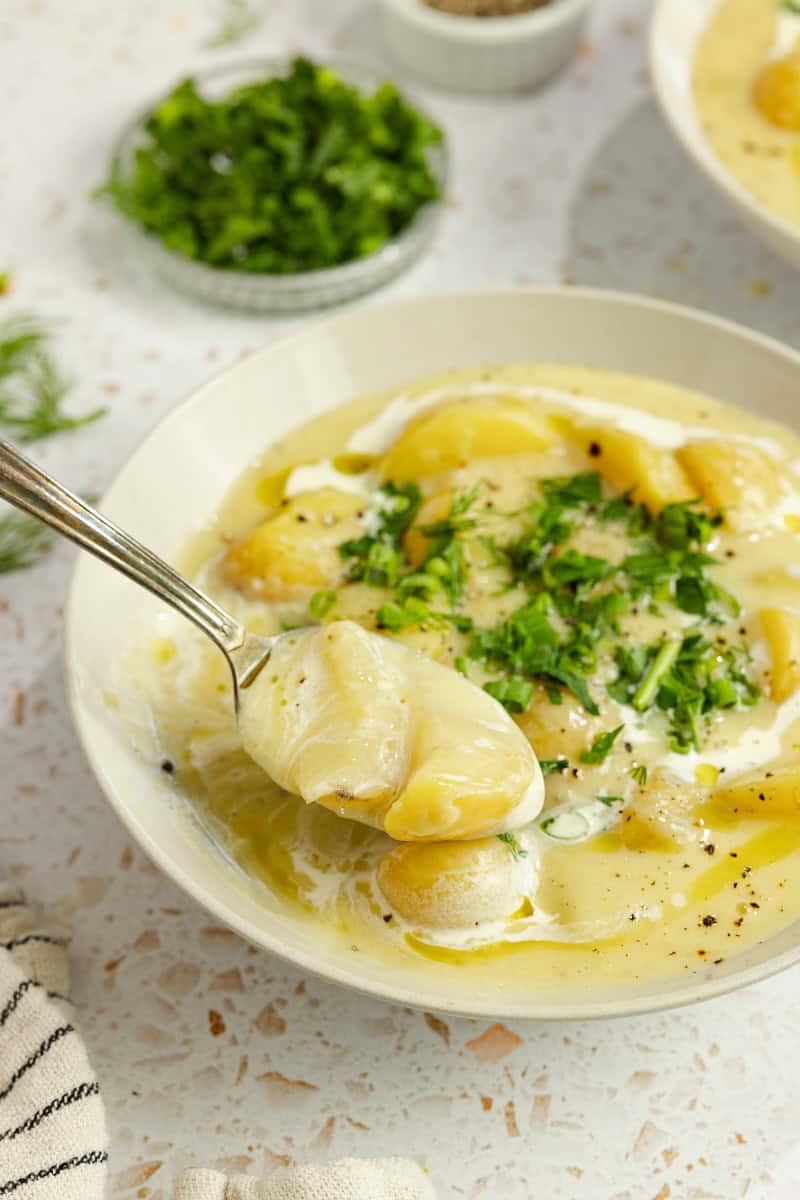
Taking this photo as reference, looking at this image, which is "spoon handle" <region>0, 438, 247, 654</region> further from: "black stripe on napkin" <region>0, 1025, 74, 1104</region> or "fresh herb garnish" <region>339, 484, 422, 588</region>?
"black stripe on napkin" <region>0, 1025, 74, 1104</region>

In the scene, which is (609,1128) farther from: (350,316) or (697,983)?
(350,316)

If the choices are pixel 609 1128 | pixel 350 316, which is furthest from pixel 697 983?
pixel 350 316

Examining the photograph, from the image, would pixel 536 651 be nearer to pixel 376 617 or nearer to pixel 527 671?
pixel 527 671

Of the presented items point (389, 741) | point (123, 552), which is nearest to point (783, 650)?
point (389, 741)

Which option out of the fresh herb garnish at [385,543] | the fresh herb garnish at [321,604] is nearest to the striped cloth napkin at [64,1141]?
the fresh herb garnish at [321,604]

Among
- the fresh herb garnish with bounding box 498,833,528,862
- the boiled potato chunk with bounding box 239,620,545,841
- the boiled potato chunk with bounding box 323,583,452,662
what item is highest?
the boiled potato chunk with bounding box 239,620,545,841

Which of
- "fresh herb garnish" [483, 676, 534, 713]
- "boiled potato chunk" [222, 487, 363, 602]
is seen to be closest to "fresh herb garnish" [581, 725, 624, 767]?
"fresh herb garnish" [483, 676, 534, 713]
